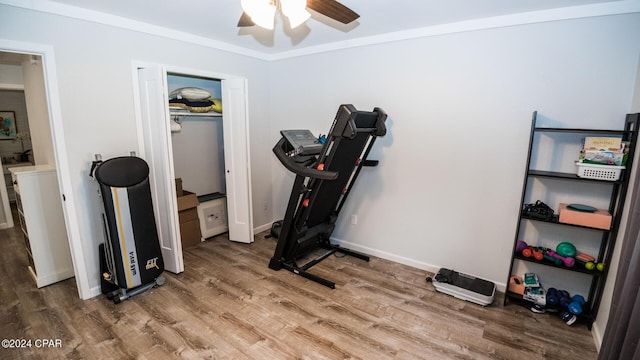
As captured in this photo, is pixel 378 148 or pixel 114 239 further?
pixel 378 148

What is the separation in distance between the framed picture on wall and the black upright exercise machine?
600 centimetres

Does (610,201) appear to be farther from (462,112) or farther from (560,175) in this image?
(462,112)

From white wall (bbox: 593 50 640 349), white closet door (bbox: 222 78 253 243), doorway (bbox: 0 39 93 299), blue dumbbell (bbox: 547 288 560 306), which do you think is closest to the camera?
white wall (bbox: 593 50 640 349)

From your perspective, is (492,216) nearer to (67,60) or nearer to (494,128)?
(494,128)

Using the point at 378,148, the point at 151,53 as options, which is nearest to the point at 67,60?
the point at 151,53

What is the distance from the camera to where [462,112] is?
274 cm

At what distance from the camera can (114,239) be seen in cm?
244

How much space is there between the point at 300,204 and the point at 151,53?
2.06 meters

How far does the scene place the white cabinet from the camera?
8.87ft

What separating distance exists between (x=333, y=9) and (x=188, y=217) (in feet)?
9.78

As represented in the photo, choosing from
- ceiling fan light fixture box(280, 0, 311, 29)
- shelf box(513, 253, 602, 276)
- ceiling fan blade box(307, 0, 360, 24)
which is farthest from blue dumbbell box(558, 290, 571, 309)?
ceiling fan light fixture box(280, 0, 311, 29)

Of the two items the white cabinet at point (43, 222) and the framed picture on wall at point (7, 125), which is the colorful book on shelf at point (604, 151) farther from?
the framed picture on wall at point (7, 125)

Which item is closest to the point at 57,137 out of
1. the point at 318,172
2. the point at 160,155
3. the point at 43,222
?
the point at 160,155

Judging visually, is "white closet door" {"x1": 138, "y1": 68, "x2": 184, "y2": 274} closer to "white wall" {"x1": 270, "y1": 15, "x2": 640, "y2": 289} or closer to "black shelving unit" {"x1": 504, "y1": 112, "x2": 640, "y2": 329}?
"white wall" {"x1": 270, "y1": 15, "x2": 640, "y2": 289}
